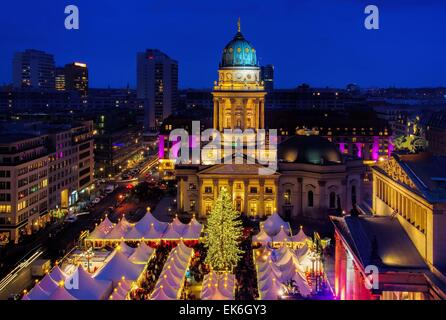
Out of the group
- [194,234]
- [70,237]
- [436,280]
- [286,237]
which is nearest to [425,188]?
[436,280]

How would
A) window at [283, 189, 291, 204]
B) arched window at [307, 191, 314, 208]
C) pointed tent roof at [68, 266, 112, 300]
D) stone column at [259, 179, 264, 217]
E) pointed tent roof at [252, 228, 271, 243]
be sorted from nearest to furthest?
pointed tent roof at [68, 266, 112, 300] < pointed tent roof at [252, 228, 271, 243] < stone column at [259, 179, 264, 217] < arched window at [307, 191, 314, 208] < window at [283, 189, 291, 204]

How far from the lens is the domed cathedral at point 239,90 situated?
9450 cm

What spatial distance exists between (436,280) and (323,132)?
105559 mm

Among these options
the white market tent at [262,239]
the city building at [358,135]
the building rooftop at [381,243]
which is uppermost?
the city building at [358,135]

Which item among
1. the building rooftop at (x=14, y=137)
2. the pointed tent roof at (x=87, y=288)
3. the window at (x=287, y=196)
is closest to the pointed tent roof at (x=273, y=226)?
the window at (x=287, y=196)

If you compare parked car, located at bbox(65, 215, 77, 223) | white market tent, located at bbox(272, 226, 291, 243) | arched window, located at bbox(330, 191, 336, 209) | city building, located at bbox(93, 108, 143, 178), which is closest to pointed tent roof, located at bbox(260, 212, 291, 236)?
white market tent, located at bbox(272, 226, 291, 243)

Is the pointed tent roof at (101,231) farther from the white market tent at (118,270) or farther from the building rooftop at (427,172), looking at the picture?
the building rooftop at (427,172)

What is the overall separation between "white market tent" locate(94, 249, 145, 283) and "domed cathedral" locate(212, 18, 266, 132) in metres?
49.7

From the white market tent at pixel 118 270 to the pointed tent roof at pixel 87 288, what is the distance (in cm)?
299

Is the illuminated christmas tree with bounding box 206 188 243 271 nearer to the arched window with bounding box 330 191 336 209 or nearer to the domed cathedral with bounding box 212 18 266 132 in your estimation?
the arched window with bounding box 330 191 336 209

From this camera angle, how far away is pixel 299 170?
8600cm

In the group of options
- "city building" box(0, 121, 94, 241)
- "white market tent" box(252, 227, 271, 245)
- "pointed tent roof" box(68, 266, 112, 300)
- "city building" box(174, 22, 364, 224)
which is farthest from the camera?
"city building" box(174, 22, 364, 224)

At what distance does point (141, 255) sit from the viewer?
53.1 meters

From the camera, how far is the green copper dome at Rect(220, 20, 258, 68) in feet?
310
